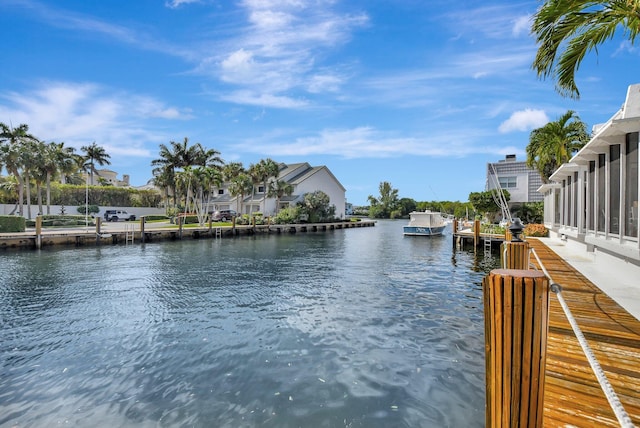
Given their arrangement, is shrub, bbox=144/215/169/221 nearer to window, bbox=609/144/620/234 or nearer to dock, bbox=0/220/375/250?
dock, bbox=0/220/375/250

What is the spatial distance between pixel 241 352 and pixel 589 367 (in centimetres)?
637

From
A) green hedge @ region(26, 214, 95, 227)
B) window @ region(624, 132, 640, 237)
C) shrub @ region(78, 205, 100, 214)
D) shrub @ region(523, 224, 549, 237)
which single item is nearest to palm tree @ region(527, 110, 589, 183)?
shrub @ region(523, 224, 549, 237)

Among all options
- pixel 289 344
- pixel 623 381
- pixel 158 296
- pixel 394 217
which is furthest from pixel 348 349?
pixel 394 217

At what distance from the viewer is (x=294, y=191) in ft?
203

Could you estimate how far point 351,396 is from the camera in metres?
6.18

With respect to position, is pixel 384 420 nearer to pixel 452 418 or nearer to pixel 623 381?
pixel 452 418

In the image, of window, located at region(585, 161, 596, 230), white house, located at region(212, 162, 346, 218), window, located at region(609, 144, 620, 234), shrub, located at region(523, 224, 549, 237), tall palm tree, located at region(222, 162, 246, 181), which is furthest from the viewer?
white house, located at region(212, 162, 346, 218)

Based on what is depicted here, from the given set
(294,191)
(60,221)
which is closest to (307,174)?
(294,191)

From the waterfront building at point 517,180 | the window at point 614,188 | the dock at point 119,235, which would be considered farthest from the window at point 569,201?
the dock at point 119,235

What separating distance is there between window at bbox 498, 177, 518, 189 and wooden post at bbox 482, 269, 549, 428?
49.6 meters

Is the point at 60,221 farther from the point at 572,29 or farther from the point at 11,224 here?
the point at 572,29

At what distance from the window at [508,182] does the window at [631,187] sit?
136 feet

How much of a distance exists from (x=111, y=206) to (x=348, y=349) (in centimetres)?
6286

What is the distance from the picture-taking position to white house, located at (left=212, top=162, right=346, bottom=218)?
60531 millimetres
